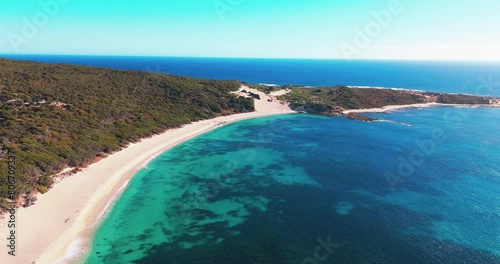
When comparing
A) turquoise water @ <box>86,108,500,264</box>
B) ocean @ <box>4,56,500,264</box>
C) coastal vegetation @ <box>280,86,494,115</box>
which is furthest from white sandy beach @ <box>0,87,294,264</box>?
coastal vegetation @ <box>280,86,494,115</box>

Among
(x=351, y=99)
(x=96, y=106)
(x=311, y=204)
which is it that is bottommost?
(x=311, y=204)

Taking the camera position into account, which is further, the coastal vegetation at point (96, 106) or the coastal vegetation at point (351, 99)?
the coastal vegetation at point (351, 99)

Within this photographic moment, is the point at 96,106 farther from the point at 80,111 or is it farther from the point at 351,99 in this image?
the point at 351,99

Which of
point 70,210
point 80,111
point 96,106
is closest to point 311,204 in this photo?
point 70,210

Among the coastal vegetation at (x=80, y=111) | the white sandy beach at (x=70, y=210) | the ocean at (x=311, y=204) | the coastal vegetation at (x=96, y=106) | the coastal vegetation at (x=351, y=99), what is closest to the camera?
the white sandy beach at (x=70, y=210)

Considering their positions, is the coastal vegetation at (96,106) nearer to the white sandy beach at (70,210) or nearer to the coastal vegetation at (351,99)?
the coastal vegetation at (351,99)

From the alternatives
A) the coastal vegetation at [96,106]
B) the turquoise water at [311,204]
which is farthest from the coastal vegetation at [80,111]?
the turquoise water at [311,204]
